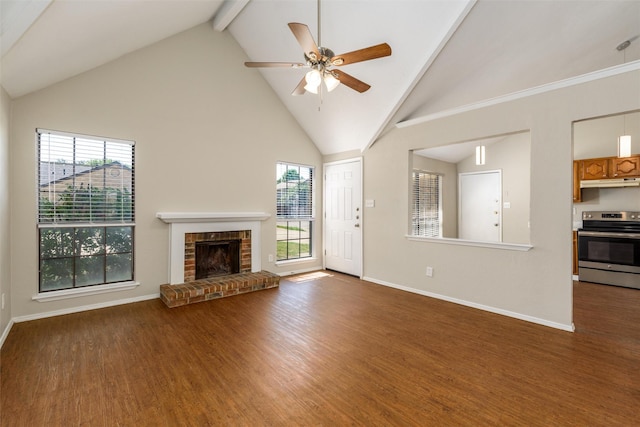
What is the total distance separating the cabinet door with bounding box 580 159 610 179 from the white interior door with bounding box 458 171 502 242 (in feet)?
4.45

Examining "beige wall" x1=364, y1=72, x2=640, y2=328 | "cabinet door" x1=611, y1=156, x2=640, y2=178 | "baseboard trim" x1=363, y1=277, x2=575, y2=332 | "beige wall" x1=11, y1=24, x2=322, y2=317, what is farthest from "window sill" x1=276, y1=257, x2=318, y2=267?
"cabinet door" x1=611, y1=156, x2=640, y2=178

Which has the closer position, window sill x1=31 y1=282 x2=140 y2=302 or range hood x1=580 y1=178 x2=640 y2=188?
window sill x1=31 y1=282 x2=140 y2=302

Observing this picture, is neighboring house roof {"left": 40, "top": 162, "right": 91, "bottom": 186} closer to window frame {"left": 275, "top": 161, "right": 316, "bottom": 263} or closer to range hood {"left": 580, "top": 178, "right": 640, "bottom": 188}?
window frame {"left": 275, "top": 161, "right": 316, "bottom": 263}

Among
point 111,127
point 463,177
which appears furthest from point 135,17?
point 463,177

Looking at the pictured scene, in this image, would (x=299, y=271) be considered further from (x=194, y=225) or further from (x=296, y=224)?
(x=194, y=225)

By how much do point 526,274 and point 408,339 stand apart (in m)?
1.66

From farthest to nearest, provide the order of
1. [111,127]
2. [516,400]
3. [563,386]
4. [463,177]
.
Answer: [463,177] → [111,127] → [563,386] → [516,400]

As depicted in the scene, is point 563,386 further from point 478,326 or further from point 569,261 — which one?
point 569,261

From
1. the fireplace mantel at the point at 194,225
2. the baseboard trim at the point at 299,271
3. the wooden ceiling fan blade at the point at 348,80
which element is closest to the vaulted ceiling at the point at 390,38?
the wooden ceiling fan blade at the point at 348,80

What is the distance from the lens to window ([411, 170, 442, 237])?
20.3 ft

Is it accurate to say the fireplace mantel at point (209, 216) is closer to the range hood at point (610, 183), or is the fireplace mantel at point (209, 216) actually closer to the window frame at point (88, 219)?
the window frame at point (88, 219)

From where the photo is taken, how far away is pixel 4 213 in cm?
278

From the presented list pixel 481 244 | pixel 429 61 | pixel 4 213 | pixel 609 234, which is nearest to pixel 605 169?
pixel 609 234

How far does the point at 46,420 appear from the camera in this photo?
1717 millimetres
